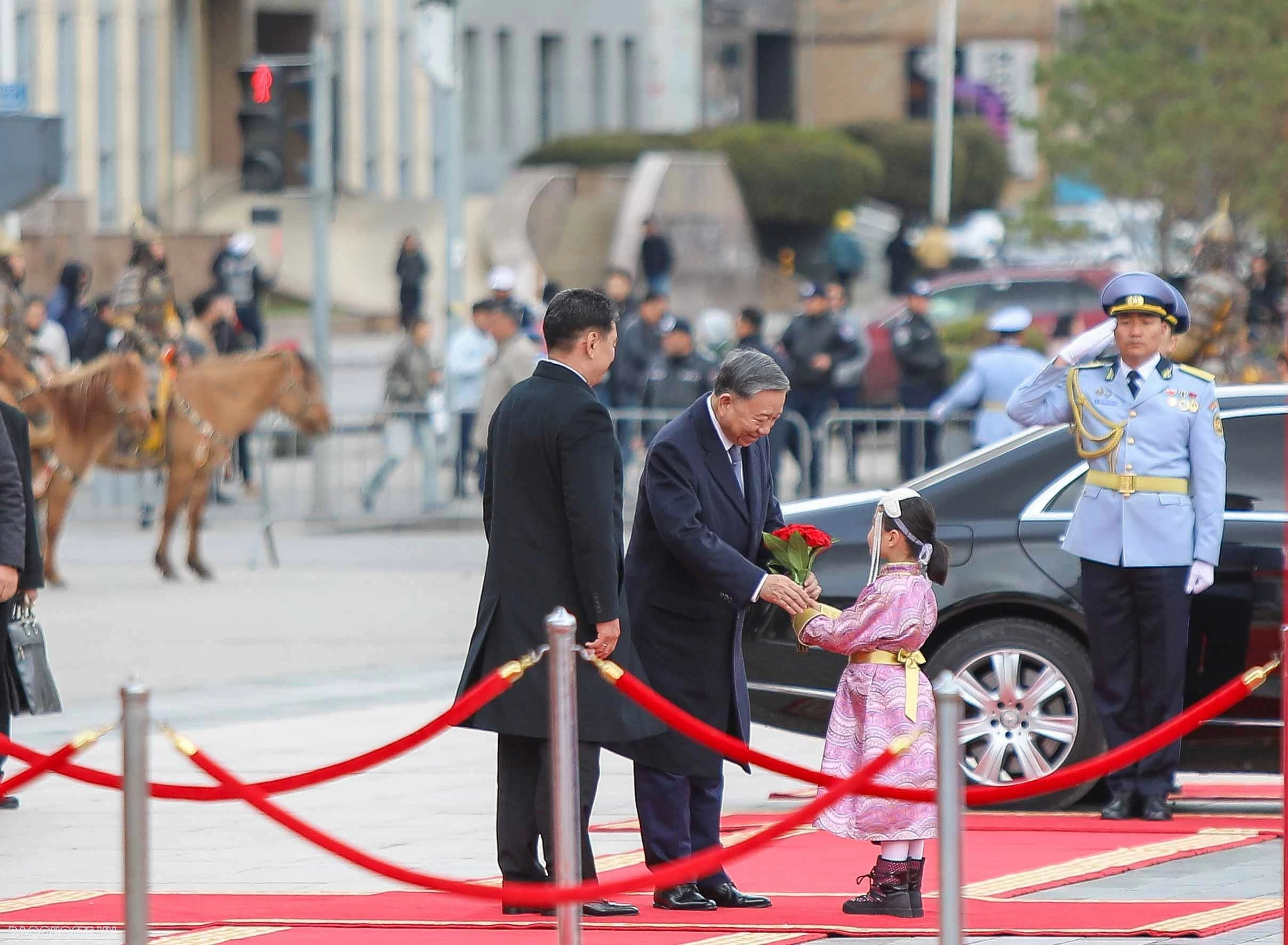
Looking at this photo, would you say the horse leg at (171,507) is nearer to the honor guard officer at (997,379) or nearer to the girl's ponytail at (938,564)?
the honor guard officer at (997,379)

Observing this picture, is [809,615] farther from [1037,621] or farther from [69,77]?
[69,77]

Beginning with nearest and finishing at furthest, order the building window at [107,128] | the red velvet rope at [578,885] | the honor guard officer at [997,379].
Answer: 1. the red velvet rope at [578,885]
2. the honor guard officer at [997,379]
3. the building window at [107,128]

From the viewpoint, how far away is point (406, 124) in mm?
53156

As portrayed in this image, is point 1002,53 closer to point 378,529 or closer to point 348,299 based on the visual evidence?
point 348,299

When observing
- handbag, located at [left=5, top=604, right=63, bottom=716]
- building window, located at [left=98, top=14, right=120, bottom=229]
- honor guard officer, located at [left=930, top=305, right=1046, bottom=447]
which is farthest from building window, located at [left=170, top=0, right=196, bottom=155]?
handbag, located at [left=5, top=604, right=63, bottom=716]

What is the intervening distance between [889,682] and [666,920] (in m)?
0.92

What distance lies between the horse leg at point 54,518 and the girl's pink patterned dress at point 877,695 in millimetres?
10499

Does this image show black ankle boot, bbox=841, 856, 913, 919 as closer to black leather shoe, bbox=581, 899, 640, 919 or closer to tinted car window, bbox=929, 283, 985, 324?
black leather shoe, bbox=581, 899, 640, 919

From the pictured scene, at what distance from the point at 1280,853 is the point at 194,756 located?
12.9ft

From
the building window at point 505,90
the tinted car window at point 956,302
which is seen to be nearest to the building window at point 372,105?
the building window at point 505,90

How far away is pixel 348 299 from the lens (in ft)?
147

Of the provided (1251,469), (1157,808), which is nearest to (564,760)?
(1157,808)

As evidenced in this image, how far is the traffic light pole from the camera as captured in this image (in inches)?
879

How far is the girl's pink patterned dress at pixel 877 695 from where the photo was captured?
783cm
